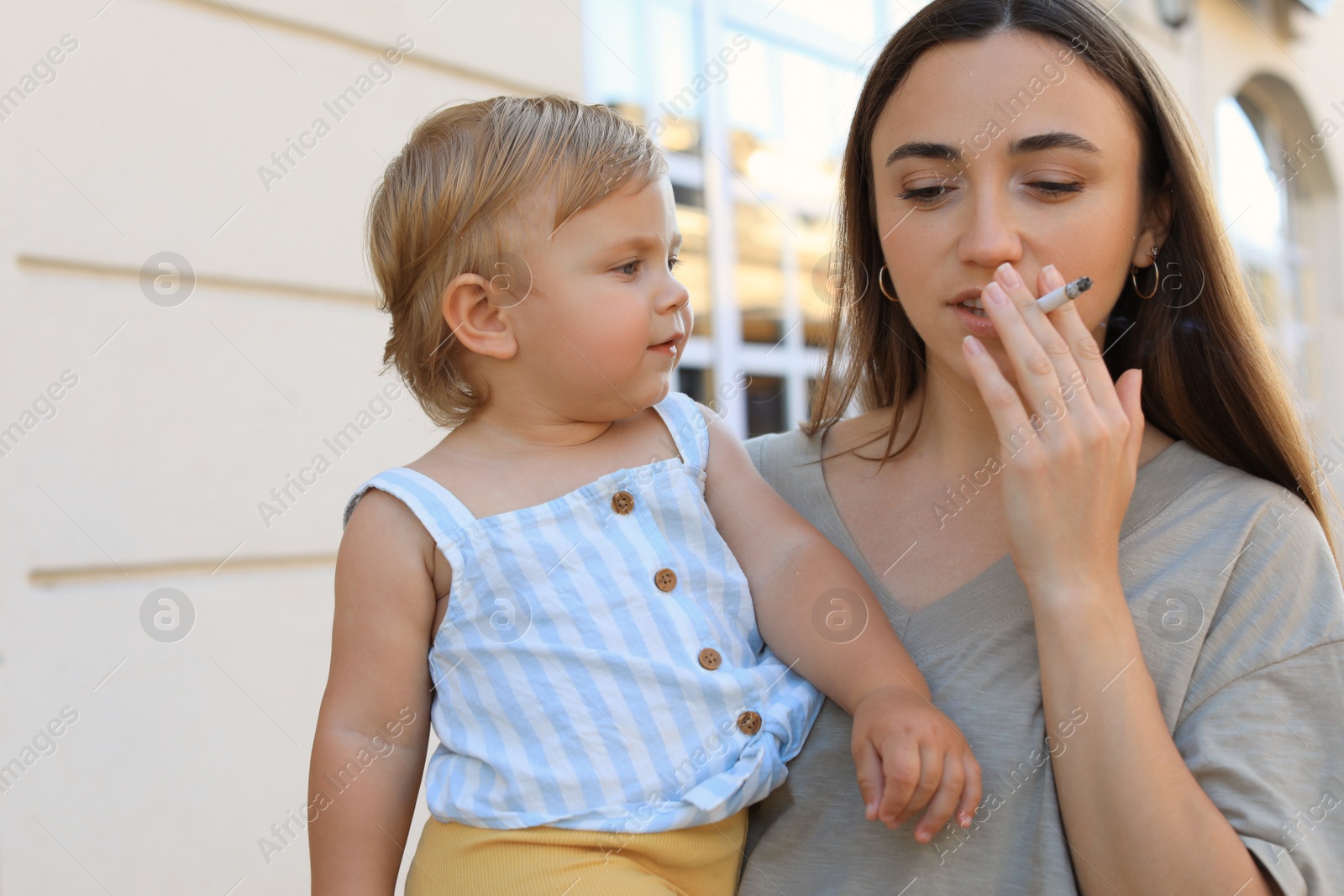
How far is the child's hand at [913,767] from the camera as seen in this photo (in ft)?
4.15

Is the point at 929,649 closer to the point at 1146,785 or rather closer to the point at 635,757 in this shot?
the point at 1146,785

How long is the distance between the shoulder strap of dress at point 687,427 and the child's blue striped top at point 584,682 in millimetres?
156

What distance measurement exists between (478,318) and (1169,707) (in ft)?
3.35

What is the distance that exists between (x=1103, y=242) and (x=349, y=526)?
108 centimetres

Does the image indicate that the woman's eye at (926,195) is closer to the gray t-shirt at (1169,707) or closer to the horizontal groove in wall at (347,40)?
the gray t-shirt at (1169,707)

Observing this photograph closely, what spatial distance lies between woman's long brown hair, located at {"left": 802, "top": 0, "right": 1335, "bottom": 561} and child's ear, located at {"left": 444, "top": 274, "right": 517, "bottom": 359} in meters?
0.72

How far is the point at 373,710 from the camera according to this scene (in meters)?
1.34

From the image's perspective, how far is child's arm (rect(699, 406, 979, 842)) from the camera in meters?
1.28

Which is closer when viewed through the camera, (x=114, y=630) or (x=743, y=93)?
(x=114, y=630)

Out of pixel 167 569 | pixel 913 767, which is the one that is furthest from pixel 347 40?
pixel 913 767

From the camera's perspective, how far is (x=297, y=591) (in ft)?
8.79

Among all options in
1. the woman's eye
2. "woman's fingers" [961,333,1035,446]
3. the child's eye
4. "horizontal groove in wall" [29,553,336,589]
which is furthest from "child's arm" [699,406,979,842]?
"horizontal groove in wall" [29,553,336,589]

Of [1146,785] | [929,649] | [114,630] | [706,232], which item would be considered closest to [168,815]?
[114,630]

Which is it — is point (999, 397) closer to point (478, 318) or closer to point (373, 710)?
point (478, 318)
